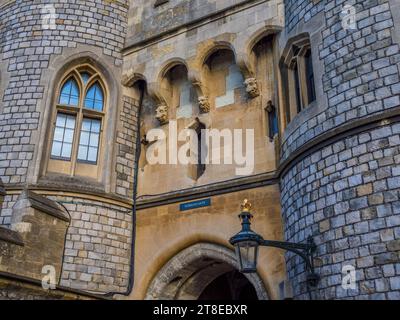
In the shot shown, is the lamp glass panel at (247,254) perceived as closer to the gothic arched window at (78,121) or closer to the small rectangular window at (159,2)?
the gothic arched window at (78,121)

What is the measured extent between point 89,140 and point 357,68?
20.0ft

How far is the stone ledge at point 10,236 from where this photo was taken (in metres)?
7.91

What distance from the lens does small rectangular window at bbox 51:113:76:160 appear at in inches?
409

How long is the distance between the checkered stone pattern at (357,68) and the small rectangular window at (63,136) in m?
5.23

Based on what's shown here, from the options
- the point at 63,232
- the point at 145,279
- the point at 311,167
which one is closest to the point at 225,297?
the point at 145,279

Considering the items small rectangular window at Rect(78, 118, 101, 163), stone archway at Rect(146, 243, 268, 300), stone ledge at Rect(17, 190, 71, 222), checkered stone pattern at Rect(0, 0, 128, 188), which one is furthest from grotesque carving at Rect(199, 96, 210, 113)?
stone ledge at Rect(17, 190, 71, 222)

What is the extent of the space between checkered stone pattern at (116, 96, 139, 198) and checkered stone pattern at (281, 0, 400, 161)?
430 cm

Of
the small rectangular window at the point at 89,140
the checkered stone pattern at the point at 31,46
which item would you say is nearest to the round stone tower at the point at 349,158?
the small rectangular window at the point at 89,140

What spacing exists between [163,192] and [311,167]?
12.9ft

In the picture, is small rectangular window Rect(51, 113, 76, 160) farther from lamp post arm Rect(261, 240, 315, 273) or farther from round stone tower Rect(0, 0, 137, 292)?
lamp post arm Rect(261, 240, 315, 273)

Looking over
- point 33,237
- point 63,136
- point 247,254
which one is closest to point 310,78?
point 247,254

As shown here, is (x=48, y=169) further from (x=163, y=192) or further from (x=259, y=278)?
(x=259, y=278)

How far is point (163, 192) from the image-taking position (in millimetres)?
10305

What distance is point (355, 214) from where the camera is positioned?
6.42m
